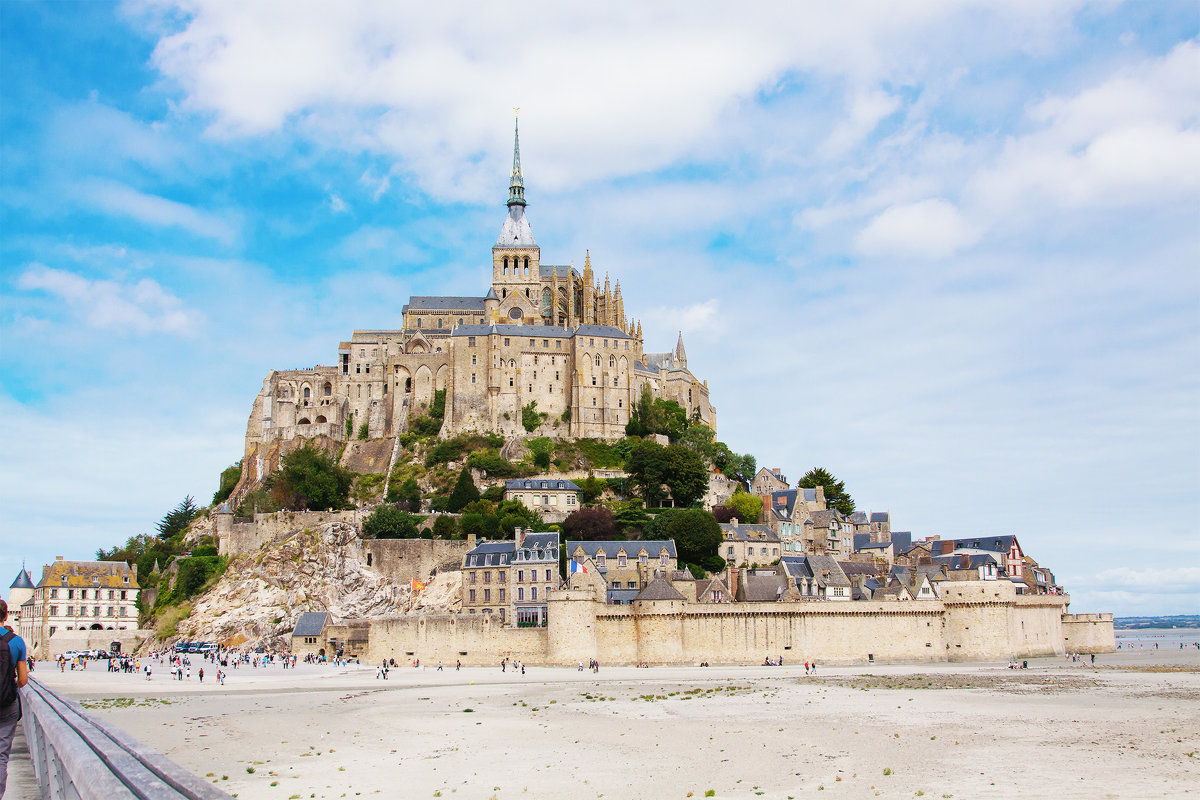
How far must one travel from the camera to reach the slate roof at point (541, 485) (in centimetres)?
6938

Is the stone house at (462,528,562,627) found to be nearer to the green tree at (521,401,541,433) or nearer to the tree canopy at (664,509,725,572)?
the tree canopy at (664,509,725,572)

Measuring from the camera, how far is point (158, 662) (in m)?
57.8

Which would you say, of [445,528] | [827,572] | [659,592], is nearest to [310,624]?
[445,528]

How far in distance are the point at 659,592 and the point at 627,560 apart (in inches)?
Answer: 269

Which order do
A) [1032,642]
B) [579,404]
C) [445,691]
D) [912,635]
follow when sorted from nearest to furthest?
1. [445,691]
2. [912,635]
3. [1032,642]
4. [579,404]

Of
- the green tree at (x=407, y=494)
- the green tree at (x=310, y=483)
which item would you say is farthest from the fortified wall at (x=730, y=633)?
the green tree at (x=310, y=483)

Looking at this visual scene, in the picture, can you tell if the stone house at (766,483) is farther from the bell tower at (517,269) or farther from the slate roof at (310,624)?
the slate roof at (310,624)

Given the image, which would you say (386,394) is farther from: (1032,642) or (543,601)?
(1032,642)

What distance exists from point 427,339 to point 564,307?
13.2m

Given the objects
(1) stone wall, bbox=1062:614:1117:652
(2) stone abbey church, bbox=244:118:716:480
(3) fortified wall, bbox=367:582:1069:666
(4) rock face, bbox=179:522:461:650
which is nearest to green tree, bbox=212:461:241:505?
(2) stone abbey church, bbox=244:118:716:480

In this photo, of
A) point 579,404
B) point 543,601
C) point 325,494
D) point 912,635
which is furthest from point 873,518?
point 325,494

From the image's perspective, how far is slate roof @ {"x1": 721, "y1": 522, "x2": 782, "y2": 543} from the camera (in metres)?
64.3

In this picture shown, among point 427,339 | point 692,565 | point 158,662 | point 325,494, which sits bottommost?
point 158,662

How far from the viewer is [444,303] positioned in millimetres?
92875
